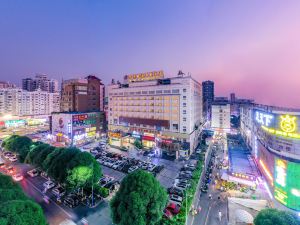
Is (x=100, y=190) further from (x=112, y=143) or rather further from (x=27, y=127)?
(x=27, y=127)

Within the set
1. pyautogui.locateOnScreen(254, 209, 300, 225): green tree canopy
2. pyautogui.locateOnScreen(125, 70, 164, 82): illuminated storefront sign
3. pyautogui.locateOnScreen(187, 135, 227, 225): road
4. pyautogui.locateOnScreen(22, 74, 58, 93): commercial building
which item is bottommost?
pyautogui.locateOnScreen(187, 135, 227, 225): road

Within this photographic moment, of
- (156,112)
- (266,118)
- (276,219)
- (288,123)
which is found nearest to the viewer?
(276,219)

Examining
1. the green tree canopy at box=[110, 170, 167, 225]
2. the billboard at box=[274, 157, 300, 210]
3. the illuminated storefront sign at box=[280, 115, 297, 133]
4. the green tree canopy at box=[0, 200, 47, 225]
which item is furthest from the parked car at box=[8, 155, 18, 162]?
the illuminated storefront sign at box=[280, 115, 297, 133]

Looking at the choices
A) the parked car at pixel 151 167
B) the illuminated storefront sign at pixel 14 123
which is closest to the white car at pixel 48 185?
the parked car at pixel 151 167

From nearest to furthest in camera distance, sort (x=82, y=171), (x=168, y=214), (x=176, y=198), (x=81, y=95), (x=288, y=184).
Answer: (x=288, y=184) < (x=168, y=214) < (x=82, y=171) < (x=176, y=198) < (x=81, y=95)

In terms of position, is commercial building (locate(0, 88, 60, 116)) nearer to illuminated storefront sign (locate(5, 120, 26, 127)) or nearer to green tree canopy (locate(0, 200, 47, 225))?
illuminated storefront sign (locate(5, 120, 26, 127))

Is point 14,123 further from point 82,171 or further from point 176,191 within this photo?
point 176,191

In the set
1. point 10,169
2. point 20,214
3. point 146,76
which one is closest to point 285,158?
point 20,214
